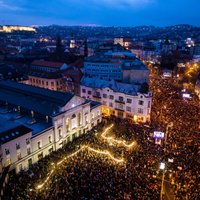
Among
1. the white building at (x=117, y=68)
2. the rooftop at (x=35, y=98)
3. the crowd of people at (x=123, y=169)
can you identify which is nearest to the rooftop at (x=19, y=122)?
the rooftop at (x=35, y=98)

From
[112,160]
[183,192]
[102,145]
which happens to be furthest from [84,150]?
[183,192]

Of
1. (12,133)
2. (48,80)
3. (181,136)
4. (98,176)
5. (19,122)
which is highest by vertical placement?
(48,80)

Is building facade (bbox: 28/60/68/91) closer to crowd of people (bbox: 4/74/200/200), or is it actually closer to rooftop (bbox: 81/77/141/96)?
rooftop (bbox: 81/77/141/96)

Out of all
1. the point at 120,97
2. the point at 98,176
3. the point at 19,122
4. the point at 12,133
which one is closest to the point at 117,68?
the point at 120,97

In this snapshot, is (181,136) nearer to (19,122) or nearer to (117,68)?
(19,122)

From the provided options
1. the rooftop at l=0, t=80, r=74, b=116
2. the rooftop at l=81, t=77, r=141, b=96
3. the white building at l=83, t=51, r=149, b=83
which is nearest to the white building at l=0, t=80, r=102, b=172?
the rooftop at l=0, t=80, r=74, b=116
